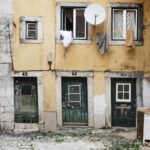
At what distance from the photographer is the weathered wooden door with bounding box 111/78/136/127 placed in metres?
19.0

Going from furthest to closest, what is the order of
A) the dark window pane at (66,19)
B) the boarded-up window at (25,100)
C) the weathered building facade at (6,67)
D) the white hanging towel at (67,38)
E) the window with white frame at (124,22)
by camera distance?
the boarded-up window at (25,100), the dark window pane at (66,19), the window with white frame at (124,22), the weathered building facade at (6,67), the white hanging towel at (67,38)

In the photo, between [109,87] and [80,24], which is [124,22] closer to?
[80,24]

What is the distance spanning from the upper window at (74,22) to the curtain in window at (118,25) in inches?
36.5

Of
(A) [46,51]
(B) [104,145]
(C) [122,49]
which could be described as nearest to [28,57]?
(A) [46,51]

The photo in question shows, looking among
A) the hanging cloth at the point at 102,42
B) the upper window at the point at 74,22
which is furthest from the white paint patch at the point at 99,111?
the upper window at the point at 74,22

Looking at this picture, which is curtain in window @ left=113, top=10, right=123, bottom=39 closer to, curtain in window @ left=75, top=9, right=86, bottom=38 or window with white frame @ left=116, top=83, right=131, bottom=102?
curtain in window @ left=75, top=9, right=86, bottom=38

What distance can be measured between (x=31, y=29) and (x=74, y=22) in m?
1.57

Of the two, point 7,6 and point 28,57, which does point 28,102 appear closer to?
point 28,57

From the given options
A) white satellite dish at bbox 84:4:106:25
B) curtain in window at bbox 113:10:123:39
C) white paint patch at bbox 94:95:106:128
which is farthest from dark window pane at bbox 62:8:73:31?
white paint patch at bbox 94:95:106:128

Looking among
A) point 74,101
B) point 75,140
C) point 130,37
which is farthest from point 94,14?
point 75,140

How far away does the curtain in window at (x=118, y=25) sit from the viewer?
1881 centimetres

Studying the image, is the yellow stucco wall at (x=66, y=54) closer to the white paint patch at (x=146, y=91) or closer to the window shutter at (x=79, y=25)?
the white paint patch at (x=146, y=91)

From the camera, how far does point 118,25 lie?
18859 millimetres

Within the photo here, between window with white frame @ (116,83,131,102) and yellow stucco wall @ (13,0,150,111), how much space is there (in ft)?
2.12
